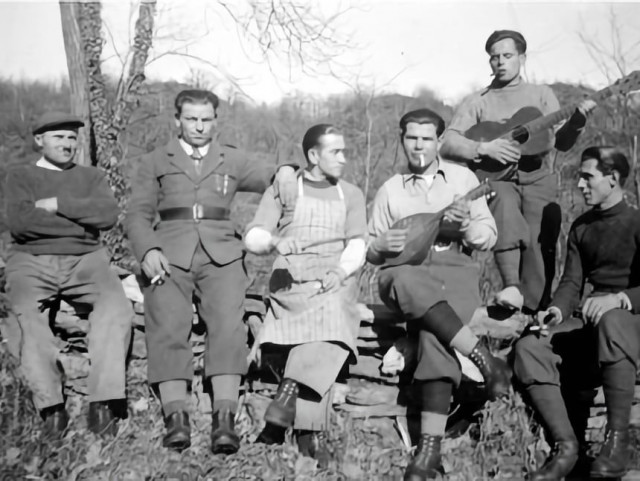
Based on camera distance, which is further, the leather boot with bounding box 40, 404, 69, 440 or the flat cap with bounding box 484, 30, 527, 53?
the flat cap with bounding box 484, 30, 527, 53

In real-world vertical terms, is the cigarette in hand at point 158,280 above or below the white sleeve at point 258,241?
below

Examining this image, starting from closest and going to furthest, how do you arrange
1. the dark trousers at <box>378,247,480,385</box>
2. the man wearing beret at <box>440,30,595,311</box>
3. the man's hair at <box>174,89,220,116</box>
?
the dark trousers at <box>378,247,480,385</box>, the man's hair at <box>174,89,220,116</box>, the man wearing beret at <box>440,30,595,311</box>

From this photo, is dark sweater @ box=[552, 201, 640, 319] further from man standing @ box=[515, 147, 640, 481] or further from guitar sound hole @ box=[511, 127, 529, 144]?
guitar sound hole @ box=[511, 127, 529, 144]

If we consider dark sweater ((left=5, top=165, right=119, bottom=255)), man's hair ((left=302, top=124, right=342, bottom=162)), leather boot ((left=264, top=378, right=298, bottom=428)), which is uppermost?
man's hair ((left=302, top=124, right=342, bottom=162))

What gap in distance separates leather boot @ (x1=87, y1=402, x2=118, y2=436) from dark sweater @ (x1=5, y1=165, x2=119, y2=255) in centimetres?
91

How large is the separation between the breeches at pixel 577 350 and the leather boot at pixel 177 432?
1900mm

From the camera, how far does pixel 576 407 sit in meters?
4.57

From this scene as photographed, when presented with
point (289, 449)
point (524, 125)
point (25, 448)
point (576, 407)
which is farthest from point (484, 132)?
point (25, 448)

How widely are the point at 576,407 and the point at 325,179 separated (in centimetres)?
199

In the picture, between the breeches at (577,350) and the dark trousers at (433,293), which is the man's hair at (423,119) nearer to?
the dark trousers at (433,293)

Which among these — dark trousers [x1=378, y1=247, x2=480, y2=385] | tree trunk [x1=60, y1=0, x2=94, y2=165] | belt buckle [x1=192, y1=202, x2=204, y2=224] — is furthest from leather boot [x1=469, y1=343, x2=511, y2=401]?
tree trunk [x1=60, y1=0, x2=94, y2=165]

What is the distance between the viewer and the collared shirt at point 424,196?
15.0 ft

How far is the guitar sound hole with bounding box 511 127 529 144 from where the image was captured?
4727mm

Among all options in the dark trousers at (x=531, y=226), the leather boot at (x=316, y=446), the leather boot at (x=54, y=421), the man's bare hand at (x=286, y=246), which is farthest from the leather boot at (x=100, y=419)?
the dark trousers at (x=531, y=226)
